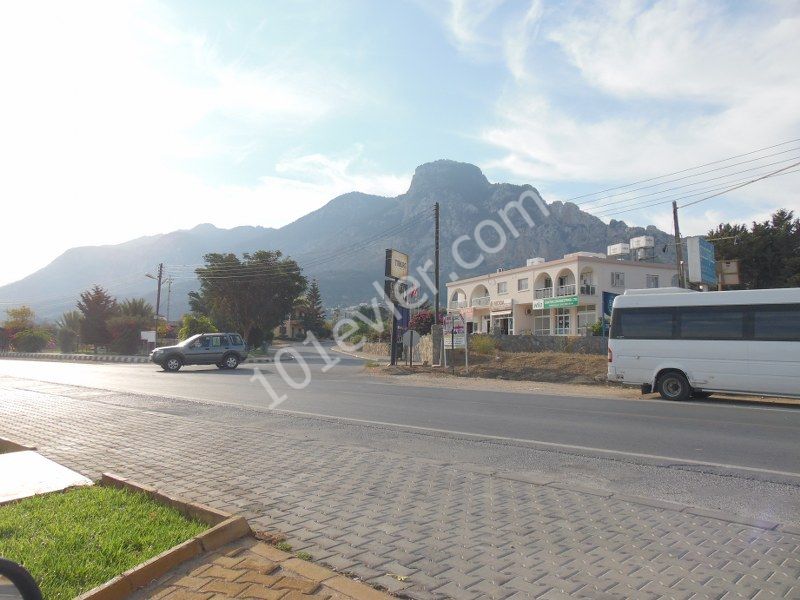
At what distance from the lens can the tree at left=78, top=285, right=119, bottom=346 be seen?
5284cm

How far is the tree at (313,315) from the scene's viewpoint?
103312 mm

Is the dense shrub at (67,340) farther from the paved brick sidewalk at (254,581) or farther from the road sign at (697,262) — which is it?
the paved brick sidewalk at (254,581)

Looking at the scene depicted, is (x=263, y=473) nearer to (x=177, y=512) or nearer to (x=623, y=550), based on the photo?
(x=177, y=512)

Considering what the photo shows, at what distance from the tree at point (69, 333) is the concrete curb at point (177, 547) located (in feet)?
189

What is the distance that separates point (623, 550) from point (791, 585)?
3.38ft

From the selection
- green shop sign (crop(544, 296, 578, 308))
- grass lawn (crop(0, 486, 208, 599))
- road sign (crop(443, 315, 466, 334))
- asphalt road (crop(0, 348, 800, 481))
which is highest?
green shop sign (crop(544, 296, 578, 308))

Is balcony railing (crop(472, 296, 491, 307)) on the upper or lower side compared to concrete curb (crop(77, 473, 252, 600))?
upper

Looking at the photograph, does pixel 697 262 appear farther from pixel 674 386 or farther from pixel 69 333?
pixel 69 333

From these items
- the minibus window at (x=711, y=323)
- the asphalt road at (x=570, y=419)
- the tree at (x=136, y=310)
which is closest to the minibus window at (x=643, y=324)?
the minibus window at (x=711, y=323)

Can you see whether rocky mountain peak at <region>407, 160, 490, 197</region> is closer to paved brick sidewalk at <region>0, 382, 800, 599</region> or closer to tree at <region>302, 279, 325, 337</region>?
tree at <region>302, 279, 325, 337</region>

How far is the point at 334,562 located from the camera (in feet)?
13.4

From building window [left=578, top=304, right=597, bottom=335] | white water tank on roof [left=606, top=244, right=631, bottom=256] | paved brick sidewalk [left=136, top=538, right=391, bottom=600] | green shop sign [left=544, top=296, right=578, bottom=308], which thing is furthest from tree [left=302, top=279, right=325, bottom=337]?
paved brick sidewalk [left=136, top=538, right=391, bottom=600]

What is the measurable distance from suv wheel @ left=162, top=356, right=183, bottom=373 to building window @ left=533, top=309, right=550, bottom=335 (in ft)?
133

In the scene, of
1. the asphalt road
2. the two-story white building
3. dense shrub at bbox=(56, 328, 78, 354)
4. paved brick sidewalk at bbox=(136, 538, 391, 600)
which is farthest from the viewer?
dense shrub at bbox=(56, 328, 78, 354)
